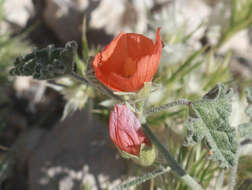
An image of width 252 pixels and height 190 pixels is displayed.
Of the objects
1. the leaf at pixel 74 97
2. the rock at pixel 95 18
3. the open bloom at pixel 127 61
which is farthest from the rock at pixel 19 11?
the open bloom at pixel 127 61

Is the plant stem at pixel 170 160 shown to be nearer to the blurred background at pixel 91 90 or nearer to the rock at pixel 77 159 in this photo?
the blurred background at pixel 91 90

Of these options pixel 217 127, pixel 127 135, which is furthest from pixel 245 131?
pixel 127 135

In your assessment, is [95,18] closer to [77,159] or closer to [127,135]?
[77,159]

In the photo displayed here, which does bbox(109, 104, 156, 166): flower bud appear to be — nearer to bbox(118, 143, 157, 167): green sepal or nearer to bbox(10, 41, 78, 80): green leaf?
bbox(118, 143, 157, 167): green sepal

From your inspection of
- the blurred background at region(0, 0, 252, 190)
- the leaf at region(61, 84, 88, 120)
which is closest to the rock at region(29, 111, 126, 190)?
the blurred background at region(0, 0, 252, 190)

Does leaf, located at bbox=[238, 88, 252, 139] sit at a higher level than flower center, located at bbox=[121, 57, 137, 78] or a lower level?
lower

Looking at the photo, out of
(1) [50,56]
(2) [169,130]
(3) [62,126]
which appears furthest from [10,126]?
(1) [50,56]

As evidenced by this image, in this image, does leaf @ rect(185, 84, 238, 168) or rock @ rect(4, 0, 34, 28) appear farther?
rock @ rect(4, 0, 34, 28)
